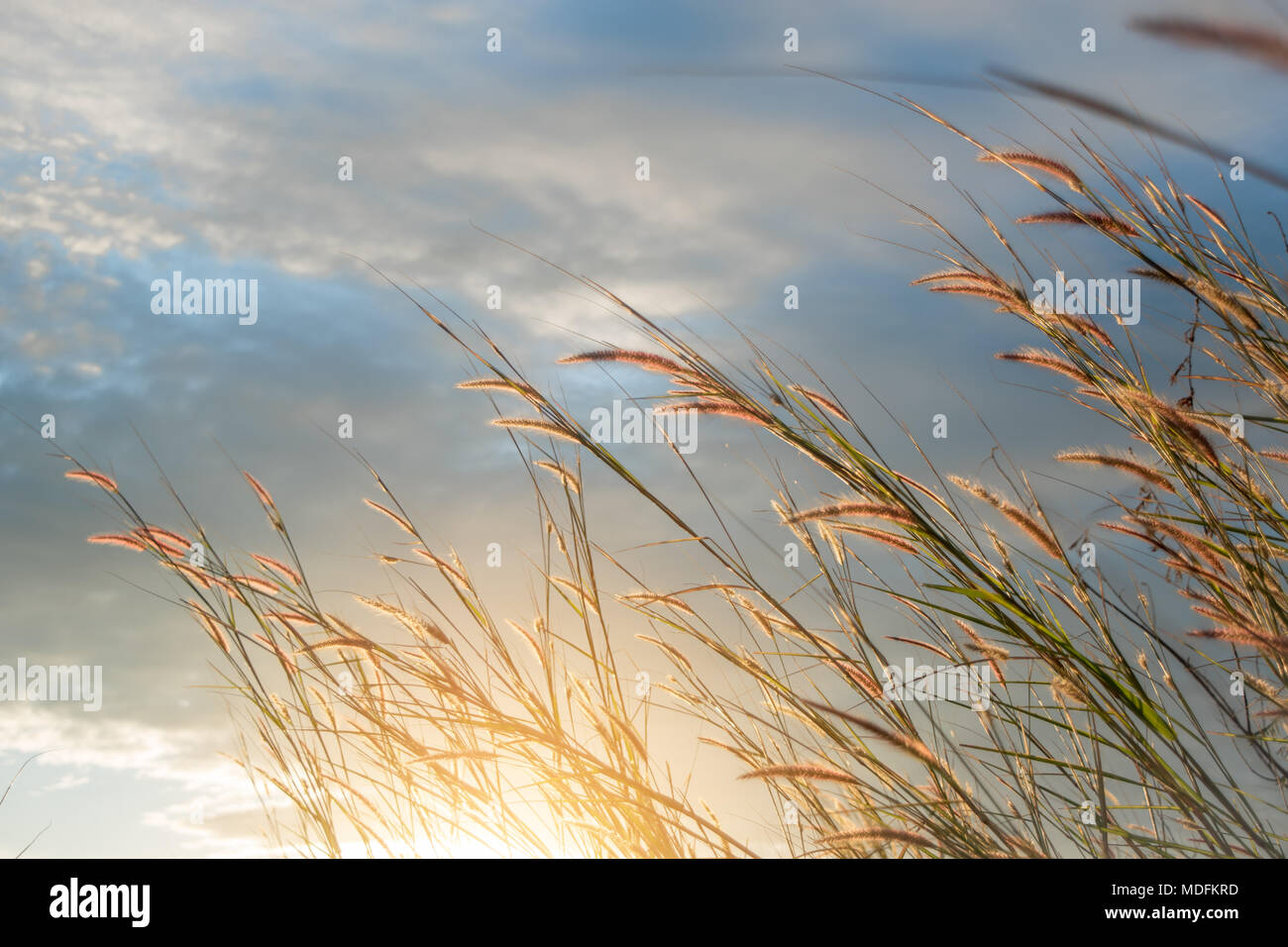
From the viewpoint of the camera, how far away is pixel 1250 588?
160cm

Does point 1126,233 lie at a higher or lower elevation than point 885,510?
higher

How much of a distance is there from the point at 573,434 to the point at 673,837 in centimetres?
74

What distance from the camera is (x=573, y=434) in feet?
4.92

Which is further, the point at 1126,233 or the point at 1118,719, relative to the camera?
the point at 1126,233
